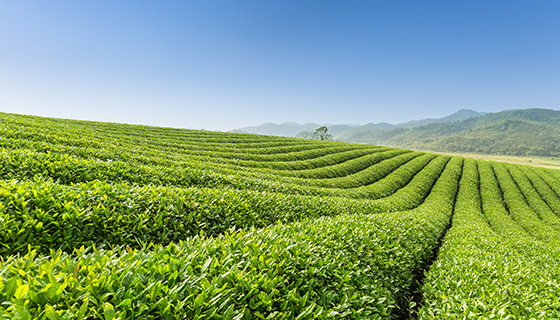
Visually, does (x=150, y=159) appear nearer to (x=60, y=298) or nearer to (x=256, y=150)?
(x=60, y=298)

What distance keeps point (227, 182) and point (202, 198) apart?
4637mm

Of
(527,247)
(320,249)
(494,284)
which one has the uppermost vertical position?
(320,249)

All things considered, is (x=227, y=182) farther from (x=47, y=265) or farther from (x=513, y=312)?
(x=513, y=312)

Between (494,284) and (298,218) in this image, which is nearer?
(494,284)

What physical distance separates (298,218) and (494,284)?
5.87 meters

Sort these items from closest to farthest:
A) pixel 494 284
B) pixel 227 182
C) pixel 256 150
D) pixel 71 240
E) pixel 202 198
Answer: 1. pixel 71 240
2. pixel 494 284
3. pixel 202 198
4. pixel 227 182
5. pixel 256 150

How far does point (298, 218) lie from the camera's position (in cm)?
915

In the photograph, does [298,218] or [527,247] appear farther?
[527,247]

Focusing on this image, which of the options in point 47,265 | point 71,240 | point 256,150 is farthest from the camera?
point 256,150

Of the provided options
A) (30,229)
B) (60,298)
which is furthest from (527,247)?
(30,229)

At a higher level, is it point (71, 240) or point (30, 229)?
point (30, 229)

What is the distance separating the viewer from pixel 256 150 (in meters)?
31.2

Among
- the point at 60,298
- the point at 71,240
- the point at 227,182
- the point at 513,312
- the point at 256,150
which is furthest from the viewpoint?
the point at 256,150

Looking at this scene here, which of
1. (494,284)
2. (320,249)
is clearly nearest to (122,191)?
(320,249)
